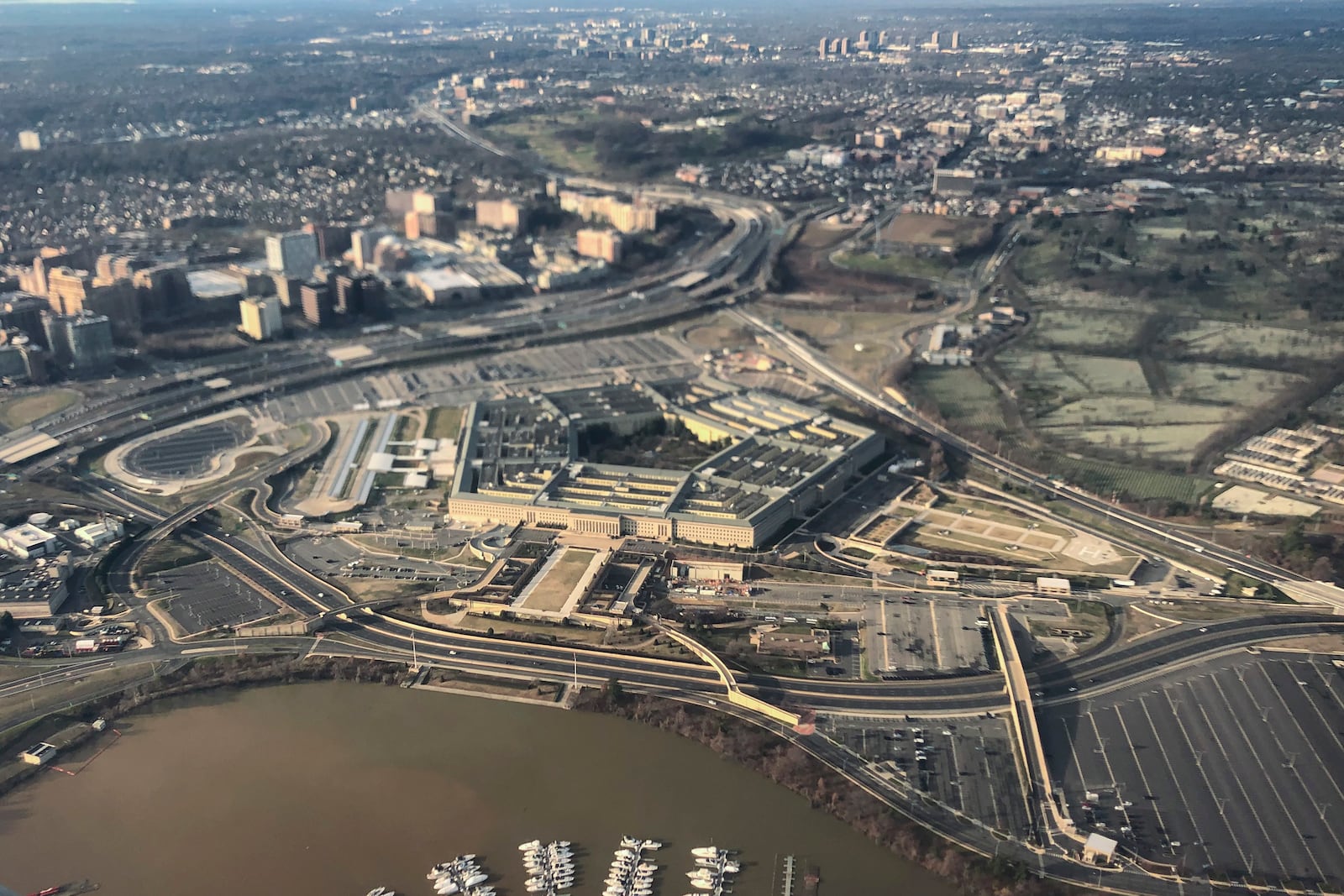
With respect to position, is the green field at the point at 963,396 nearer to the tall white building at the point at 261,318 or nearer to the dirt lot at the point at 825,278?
the dirt lot at the point at 825,278

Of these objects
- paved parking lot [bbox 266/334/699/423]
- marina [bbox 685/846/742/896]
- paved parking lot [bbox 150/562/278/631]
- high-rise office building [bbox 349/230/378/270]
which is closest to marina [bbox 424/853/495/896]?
marina [bbox 685/846/742/896]

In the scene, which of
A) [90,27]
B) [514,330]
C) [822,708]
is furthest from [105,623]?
[90,27]

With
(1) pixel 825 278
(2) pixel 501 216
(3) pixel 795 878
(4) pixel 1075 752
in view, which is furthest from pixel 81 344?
(4) pixel 1075 752

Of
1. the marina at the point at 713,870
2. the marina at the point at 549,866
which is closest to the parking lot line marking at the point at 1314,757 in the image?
the marina at the point at 713,870

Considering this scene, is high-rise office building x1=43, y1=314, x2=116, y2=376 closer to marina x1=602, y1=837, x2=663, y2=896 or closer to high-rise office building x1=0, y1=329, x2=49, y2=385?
high-rise office building x1=0, y1=329, x2=49, y2=385

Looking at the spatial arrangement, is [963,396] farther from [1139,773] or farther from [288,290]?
[288,290]
